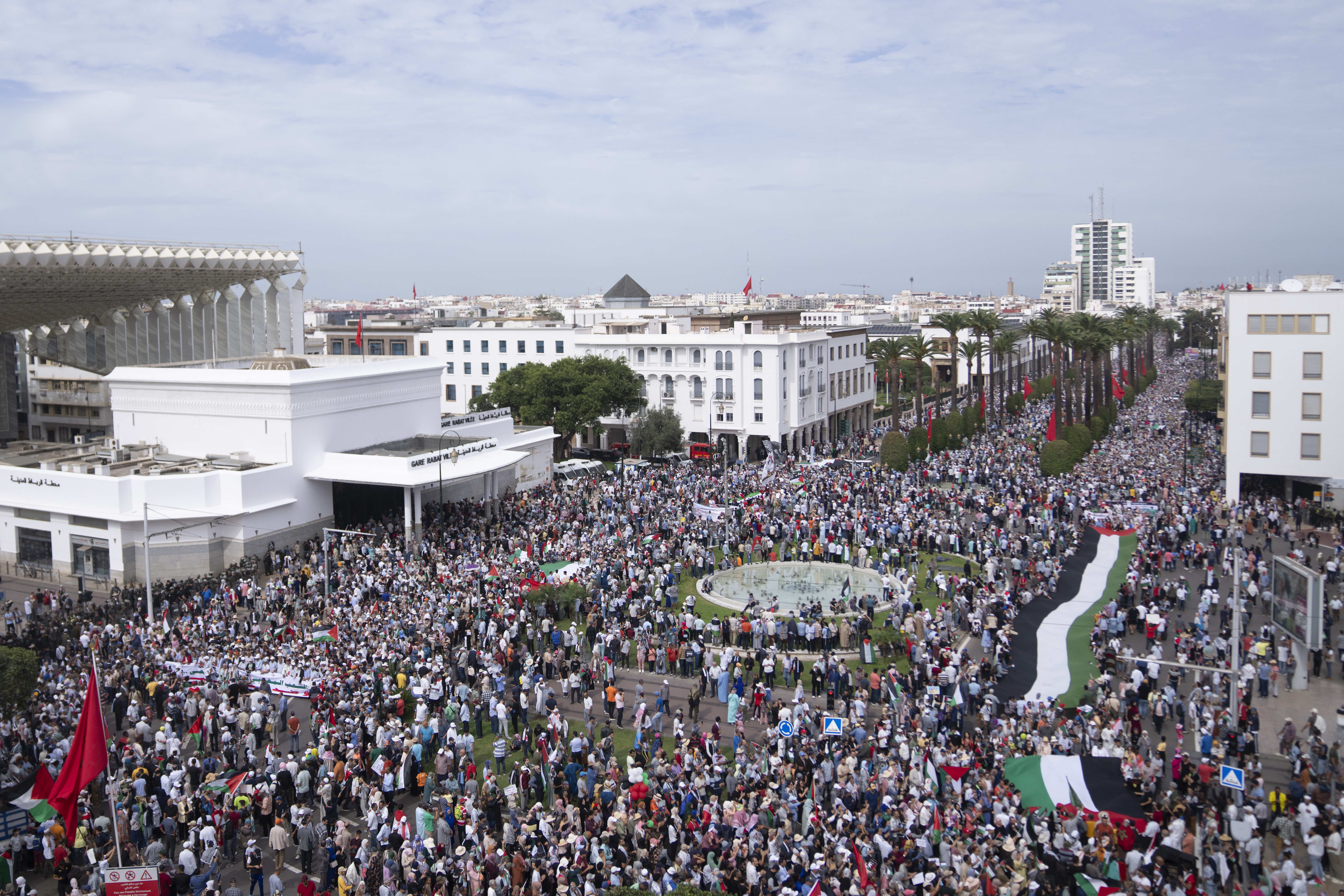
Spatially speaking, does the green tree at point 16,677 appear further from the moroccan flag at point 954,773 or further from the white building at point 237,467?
the moroccan flag at point 954,773

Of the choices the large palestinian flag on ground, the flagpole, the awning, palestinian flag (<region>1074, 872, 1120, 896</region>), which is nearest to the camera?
palestinian flag (<region>1074, 872, 1120, 896</region>)

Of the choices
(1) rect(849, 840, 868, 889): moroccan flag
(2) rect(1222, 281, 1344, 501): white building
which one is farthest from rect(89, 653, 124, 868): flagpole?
(2) rect(1222, 281, 1344, 501): white building

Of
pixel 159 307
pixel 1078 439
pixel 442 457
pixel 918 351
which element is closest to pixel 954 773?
pixel 442 457

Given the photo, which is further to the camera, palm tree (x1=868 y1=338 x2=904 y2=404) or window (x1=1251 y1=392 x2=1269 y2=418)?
palm tree (x1=868 y1=338 x2=904 y2=404)

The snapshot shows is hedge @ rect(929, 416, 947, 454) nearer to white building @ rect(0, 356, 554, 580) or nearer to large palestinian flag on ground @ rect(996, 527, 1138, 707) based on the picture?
white building @ rect(0, 356, 554, 580)

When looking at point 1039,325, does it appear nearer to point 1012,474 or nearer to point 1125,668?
point 1012,474

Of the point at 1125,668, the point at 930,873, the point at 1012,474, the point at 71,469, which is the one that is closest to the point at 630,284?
the point at 1012,474

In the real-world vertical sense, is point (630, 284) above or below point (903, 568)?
above

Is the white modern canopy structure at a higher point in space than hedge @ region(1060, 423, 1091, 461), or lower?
higher
